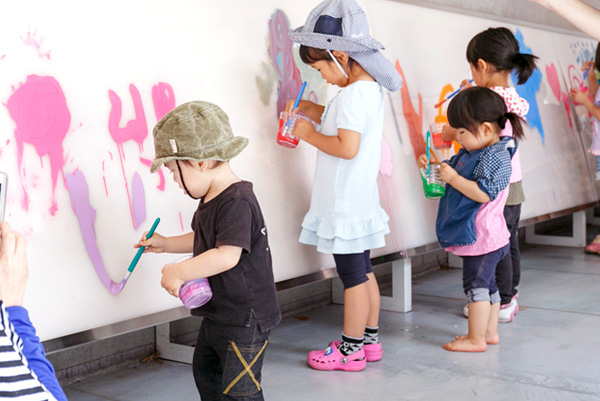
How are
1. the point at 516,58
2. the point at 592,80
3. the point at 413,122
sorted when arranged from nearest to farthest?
the point at 516,58 → the point at 413,122 → the point at 592,80

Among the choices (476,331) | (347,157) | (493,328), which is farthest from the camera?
(493,328)

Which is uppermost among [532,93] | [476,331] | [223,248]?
[532,93]

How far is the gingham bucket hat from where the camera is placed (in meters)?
2.93

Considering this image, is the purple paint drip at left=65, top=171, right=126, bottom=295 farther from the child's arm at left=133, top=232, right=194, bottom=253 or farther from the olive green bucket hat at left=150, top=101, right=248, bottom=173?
the olive green bucket hat at left=150, top=101, right=248, bottom=173

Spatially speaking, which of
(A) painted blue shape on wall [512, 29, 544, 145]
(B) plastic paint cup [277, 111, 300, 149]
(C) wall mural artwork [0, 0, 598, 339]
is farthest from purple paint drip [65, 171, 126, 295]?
(A) painted blue shape on wall [512, 29, 544, 145]

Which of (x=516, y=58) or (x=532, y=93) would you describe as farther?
(x=532, y=93)

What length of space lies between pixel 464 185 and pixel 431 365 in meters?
0.78

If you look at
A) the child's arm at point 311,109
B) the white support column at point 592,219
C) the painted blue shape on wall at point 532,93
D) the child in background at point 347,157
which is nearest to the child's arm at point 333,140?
the child in background at point 347,157

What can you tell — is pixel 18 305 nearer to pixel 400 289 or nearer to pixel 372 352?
pixel 372 352

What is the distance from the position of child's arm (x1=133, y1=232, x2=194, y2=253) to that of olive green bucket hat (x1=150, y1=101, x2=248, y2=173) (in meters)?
0.30

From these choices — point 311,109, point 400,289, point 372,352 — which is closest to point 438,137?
point 400,289

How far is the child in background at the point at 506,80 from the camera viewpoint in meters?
3.64

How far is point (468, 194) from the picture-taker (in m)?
3.22

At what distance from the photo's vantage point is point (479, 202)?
3.25m
